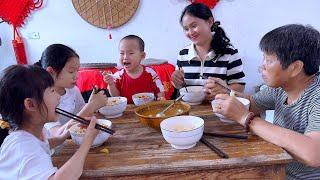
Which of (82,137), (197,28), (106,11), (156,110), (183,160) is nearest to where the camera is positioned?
(183,160)

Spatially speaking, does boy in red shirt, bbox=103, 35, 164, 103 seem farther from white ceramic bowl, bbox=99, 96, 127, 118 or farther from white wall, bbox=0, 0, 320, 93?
white wall, bbox=0, 0, 320, 93

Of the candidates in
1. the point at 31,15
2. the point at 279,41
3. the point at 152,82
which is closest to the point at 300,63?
the point at 279,41

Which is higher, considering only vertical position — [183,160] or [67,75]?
[67,75]

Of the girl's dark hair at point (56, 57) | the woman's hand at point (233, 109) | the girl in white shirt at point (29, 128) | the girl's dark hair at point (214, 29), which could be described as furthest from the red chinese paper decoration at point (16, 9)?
the woman's hand at point (233, 109)

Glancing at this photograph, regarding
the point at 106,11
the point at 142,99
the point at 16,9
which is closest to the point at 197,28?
the point at 142,99

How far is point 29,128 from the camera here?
43.2 inches

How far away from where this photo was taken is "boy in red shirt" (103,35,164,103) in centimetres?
214

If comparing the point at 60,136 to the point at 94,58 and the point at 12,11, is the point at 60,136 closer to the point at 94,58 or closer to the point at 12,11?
the point at 94,58

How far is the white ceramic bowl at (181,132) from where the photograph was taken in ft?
3.46

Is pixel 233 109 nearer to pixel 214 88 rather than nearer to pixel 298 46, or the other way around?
pixel 298 46

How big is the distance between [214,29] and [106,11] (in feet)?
6.93

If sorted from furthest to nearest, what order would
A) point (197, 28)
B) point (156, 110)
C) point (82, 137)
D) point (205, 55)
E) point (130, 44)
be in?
point (130, 44)
point (205, 55)
point (197, 28)
point (156, 110)
point (82, 137)

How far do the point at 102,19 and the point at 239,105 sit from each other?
3.00 m

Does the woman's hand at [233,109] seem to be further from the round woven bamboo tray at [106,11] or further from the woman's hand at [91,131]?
the round woven bamboo tray at [106,11]
